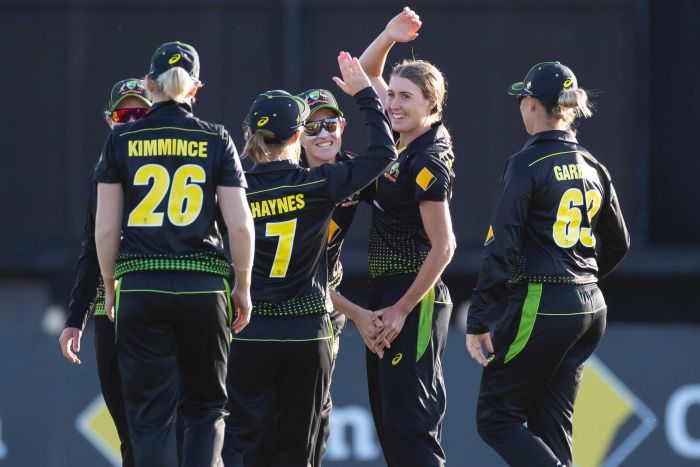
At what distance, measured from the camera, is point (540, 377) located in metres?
6.14

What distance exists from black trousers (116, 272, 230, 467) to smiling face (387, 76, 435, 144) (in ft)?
→ 4.20

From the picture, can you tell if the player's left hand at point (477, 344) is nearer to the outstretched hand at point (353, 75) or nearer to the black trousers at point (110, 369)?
the outstretched hand at point (353, 75)

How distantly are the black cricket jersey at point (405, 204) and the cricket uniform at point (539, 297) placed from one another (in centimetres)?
30

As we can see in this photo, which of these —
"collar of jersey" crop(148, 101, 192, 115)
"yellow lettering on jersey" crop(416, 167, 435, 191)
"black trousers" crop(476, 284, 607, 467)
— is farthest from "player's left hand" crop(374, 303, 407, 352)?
"collar of jersey" crop(148, 101, 192, 115)

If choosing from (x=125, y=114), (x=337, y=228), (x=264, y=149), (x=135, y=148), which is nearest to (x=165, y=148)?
(x=135, y=148)

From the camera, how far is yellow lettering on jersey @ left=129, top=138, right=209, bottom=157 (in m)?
5.46

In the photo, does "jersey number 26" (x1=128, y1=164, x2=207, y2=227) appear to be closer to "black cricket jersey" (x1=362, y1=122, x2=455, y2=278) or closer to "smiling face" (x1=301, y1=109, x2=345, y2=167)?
"black cricket jersey" (x1=362, y1=122, x2=455, y2=278)

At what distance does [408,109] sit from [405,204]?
1.43ft

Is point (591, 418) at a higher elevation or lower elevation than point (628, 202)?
lower

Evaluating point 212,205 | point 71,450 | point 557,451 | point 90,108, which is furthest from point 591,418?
point 90,108

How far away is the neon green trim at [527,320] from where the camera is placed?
20.0ft

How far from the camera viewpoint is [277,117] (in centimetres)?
578

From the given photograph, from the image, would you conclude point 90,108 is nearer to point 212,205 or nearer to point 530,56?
point 530,56

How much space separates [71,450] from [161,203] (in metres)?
3.25
